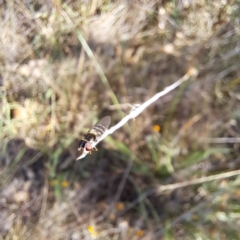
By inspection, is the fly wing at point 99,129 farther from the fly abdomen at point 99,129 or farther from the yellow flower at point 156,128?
the yellow flower at point 156,128

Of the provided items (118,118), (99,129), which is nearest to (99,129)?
(99,129)

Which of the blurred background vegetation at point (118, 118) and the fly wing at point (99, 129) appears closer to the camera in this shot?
the fly wing at point (99, 129)

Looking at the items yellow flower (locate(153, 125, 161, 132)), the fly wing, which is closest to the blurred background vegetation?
yellow flower (locate(153, 125, 161, 132))

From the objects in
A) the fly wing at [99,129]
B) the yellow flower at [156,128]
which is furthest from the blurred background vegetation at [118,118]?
the fly wing at [99,129]

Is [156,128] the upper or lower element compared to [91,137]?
lower

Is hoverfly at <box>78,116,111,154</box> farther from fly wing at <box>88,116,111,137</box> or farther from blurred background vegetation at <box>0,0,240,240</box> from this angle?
blurred background vegetation at <box>0,0,240,240</box>

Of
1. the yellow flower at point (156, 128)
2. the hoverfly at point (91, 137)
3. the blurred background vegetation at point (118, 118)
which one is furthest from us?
the yellow flower at point (156, 128)

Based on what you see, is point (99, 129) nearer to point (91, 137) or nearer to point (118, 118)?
point (91, 137)

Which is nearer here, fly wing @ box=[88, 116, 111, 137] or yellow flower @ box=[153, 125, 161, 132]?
fly wing @ box=[88, 116, 111, 137]

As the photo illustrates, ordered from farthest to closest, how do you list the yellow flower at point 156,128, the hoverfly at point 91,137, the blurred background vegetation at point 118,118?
the yellow flower at point 156,128 < the blurred background vegetation at point 118,118 < the hoverfly at point 91,137
